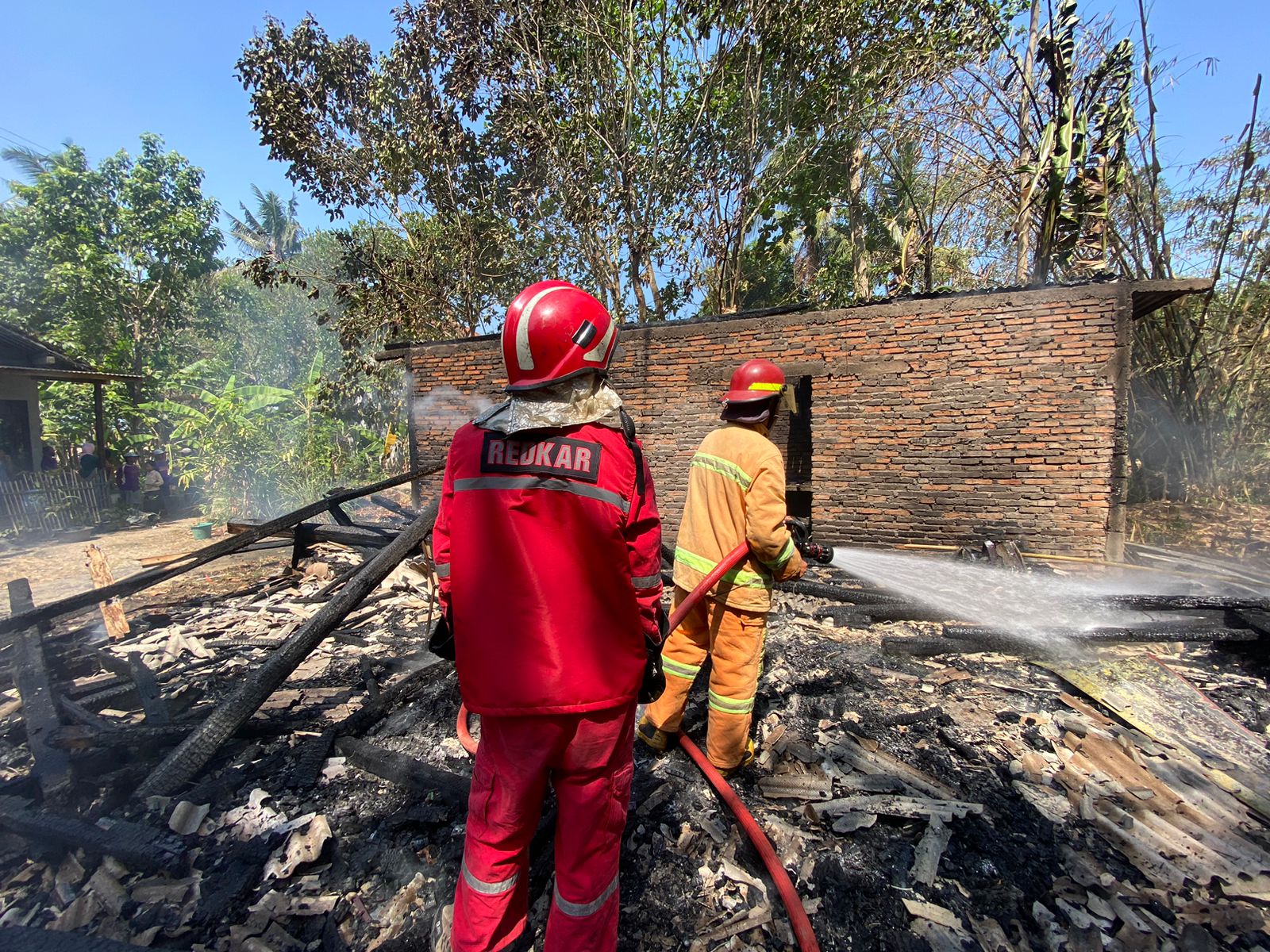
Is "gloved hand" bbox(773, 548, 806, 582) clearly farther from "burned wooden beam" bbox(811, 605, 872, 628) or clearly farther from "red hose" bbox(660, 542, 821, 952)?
"burned wooden beam" bbox(811, 605, 872, 628)

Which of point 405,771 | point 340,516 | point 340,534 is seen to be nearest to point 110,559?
point 340,516

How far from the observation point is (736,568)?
2.91 m

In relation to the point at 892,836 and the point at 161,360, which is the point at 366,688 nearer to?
the point at 892,836

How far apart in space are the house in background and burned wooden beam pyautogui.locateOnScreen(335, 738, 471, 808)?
1400 cm

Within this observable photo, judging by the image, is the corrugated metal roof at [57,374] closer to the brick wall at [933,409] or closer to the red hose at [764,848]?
the brick wall at [933,409]

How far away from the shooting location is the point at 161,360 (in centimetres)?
1859

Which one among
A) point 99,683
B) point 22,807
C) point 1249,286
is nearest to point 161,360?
point 99,683

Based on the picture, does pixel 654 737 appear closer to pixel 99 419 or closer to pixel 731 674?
pixel 731 674

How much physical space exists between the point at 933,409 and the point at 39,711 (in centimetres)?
830

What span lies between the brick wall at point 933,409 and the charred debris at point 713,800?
2437mm

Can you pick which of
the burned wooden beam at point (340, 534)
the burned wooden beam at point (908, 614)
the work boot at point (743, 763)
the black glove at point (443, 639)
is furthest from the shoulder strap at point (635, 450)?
the burned wooden beam at point (340, 534)

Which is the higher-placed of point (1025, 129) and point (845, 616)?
point (1025, 129)

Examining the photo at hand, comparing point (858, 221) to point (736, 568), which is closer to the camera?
point (736, 568)

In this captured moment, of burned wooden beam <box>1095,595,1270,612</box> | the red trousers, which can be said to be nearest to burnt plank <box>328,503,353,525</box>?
the red trousers
